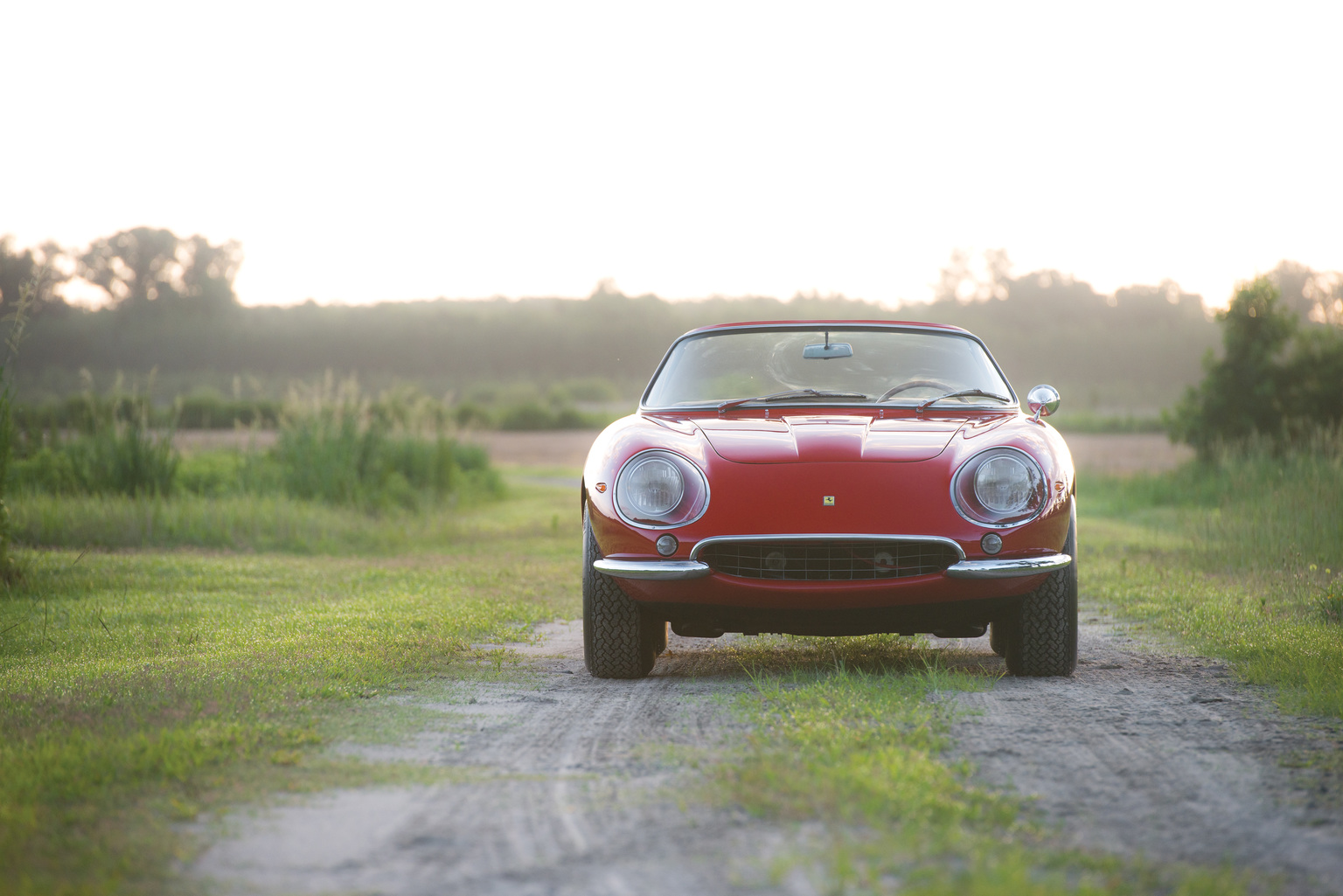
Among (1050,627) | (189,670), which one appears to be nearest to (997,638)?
(1050,627)

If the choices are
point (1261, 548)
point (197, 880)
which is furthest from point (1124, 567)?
point (197, 880)

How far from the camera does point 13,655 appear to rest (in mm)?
5293

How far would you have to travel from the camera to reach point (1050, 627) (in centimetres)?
455

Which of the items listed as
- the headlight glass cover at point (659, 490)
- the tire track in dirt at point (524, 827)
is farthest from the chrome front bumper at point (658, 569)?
the tire track in dirt at point (524, 827)

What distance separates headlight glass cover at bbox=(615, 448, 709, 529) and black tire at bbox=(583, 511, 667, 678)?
0.87 ft

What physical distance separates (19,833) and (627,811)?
1374 mm

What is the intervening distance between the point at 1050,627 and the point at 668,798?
2.24 metres

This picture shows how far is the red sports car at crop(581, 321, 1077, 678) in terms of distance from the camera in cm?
426

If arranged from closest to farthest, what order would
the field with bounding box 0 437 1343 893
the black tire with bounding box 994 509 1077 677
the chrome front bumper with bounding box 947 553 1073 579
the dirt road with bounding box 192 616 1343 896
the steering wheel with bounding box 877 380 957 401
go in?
the dirt road with bounding box 192 616 1343 896, the field with bounding box 0 437 1343 893, the chrome front bumper with bounding box 947 553 1073 579, the black tire with bounding box 994 509 1077 677, the steering wheel with bounding box 877 380 957 401

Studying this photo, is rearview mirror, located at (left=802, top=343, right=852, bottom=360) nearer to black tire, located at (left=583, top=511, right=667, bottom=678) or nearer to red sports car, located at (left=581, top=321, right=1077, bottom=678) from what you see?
red sports car, located at (left=581, top=321, right=1077, bottom=678)

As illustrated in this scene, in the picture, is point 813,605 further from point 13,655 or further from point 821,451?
point 13,655

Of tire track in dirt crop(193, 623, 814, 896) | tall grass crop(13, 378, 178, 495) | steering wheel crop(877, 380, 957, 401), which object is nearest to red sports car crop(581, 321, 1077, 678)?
steering wheel crop(877, 380, 957, 401)

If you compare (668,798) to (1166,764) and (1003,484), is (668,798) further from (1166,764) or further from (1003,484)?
(1003,484)

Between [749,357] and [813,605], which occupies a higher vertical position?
[749,357]
